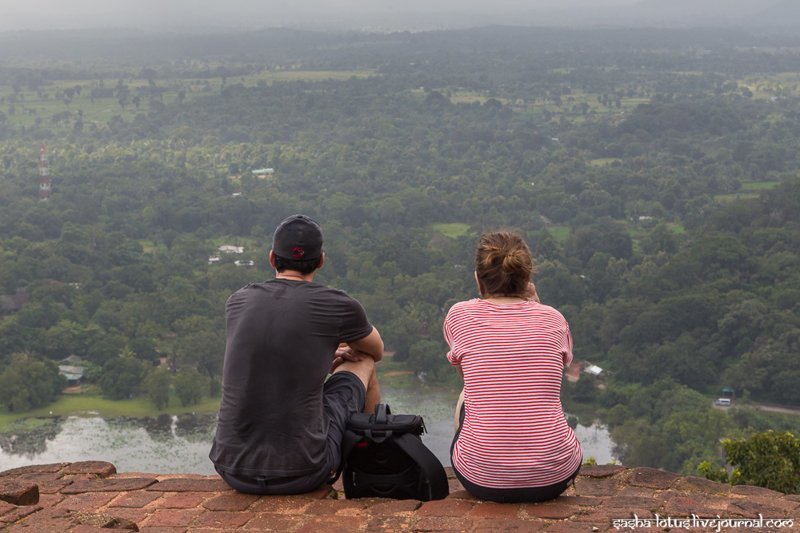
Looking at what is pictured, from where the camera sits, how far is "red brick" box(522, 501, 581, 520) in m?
3.69

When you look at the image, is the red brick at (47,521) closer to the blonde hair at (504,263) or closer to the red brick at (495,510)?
the red brick at (495,510)

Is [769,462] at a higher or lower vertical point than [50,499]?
lower

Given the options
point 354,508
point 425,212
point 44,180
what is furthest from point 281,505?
point 44,180

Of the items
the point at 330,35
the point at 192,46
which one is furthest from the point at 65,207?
the point at 330,35

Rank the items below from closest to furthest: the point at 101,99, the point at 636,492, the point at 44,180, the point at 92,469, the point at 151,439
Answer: the point at 636,492
the point at 92,469
the point at 151,439
the point at 44,180
the point at 101,99

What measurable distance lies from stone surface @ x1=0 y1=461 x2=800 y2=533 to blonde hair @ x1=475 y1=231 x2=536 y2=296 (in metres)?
0.72

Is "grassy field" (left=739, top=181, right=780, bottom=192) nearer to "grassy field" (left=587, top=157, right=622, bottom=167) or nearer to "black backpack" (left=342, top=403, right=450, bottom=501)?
"grassy field" (left=587, top=157, right=622, bottom=167)

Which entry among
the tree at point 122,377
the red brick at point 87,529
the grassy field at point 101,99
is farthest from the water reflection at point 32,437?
the grassy field at point 101,99

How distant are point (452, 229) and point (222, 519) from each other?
5147 cm

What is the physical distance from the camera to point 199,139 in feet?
277

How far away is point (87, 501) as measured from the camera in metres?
4.10

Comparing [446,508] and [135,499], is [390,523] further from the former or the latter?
[135,499]

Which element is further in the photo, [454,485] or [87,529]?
[454,485]

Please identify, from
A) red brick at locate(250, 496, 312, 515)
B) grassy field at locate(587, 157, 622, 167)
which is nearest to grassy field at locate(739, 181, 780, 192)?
grassy field at locate(587, 157, 622, 167)
